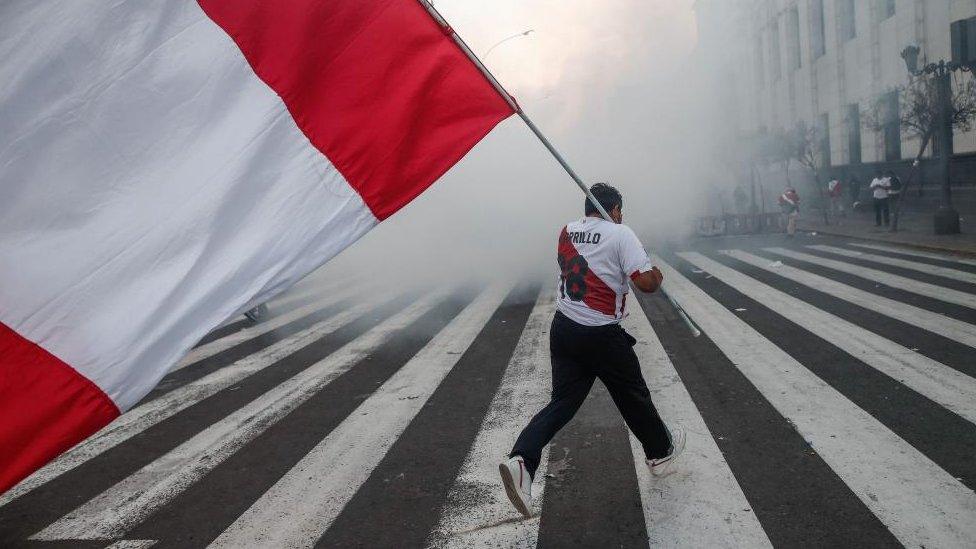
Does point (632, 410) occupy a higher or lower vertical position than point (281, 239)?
lower

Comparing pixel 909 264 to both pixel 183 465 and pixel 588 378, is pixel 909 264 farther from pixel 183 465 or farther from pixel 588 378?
pixel 183 465

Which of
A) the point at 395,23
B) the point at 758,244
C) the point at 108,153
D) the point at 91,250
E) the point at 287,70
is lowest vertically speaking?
the point at 758,244

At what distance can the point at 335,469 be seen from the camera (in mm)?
4242

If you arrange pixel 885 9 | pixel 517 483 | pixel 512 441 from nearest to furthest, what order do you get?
pixel 517 483, pixel 512 441, pixel 885 9

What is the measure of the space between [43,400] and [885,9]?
28.3m

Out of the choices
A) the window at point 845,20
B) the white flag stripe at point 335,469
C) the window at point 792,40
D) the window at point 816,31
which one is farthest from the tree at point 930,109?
the window at point 792,40

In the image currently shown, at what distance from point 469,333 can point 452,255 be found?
944 cm

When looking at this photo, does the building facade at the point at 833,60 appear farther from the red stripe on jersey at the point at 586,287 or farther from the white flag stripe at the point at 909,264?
the red stripe on jersey at the point at 586,287

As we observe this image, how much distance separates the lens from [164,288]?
2.36 meters

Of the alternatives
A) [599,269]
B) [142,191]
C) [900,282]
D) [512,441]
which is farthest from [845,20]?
[142,191]

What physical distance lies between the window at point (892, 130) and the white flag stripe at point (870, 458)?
21112 mm

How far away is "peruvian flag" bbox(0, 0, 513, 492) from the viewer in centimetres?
224

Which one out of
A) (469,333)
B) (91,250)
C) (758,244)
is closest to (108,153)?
(91,250)

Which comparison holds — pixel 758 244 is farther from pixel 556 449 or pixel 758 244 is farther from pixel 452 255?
pixel 556 449
